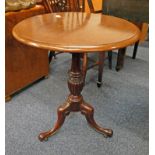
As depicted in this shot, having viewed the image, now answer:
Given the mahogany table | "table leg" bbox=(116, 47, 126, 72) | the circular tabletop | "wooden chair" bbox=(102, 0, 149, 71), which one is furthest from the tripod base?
"wooden chair" bbox=(102, 0, 149, 71)

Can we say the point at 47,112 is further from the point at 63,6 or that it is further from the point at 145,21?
the point at 145,21

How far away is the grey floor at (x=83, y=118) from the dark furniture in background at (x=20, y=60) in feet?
0.35

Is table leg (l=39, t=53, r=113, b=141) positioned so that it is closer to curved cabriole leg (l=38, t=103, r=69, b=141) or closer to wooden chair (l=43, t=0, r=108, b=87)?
curved cabriole leg (l=38, t=103, r=69, b=141)

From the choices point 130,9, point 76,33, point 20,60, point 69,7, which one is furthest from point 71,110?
point 130,9

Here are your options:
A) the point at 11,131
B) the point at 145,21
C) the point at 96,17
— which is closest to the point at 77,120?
the point at 11,131

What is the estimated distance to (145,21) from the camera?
2.20 m

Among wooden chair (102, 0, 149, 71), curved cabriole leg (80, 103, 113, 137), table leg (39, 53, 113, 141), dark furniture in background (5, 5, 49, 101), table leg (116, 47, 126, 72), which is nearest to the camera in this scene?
table leg (39, 53, 113, 141)

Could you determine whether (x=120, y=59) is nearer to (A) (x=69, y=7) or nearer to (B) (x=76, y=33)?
(A) (x=69, y=7)

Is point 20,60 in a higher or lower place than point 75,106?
higher

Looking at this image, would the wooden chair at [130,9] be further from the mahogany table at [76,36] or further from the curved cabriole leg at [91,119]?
the curved cabriole leg at [91,119]

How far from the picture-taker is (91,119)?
5.02 feet

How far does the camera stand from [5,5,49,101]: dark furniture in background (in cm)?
172

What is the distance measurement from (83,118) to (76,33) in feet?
2.63
